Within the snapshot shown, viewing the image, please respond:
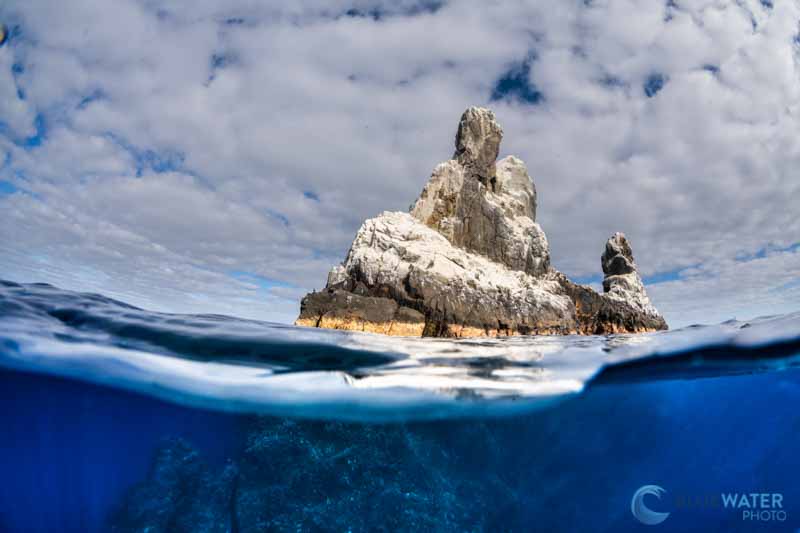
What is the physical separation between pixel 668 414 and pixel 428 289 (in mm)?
17686

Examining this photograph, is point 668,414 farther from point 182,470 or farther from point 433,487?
point 182,470

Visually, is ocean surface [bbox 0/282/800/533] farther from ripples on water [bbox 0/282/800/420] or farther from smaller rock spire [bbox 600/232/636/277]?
smaller rock spire [bbox 600/232/636/277]

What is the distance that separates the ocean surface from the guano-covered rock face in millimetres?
15479

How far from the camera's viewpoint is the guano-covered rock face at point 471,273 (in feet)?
86.8

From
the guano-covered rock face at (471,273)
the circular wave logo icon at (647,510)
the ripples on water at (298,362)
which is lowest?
the circular wave logo icon at (647,510)

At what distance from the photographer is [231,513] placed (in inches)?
292

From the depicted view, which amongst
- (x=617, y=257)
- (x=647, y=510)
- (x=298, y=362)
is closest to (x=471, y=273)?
(x=617, y=257)

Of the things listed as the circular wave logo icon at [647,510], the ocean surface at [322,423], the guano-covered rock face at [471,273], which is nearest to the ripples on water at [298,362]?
the ocean surface at [322,423]

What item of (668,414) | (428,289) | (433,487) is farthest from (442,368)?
(428,289)

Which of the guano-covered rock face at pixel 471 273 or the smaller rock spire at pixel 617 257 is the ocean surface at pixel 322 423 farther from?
the smaller rock spire at pixel 617 257

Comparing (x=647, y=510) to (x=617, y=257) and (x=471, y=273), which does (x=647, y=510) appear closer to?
(x=471, y=273)

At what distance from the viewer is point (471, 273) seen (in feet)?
104

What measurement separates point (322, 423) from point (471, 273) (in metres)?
24.4

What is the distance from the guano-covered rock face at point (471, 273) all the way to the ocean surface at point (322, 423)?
1548 cm
